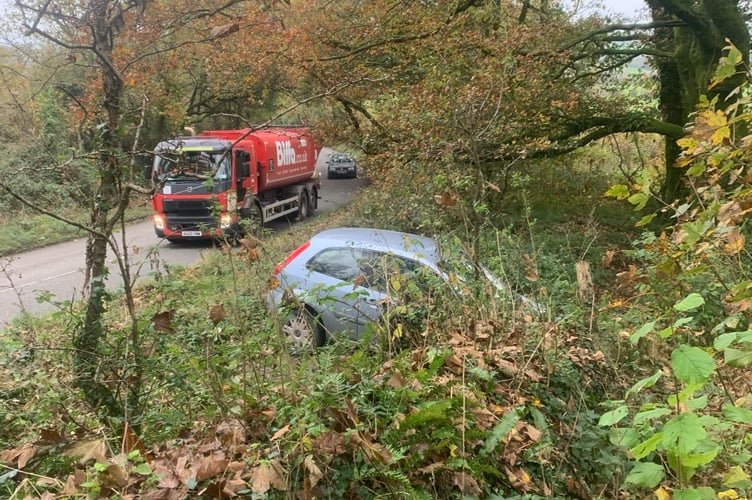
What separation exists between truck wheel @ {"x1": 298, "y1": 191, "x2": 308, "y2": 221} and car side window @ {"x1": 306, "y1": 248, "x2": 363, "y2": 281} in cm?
1190

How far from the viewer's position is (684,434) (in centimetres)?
144

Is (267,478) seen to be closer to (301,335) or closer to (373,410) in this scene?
(373,410)

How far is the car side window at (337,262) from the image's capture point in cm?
587

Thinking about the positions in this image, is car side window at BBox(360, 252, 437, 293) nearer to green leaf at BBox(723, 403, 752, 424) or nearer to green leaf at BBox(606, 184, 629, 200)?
green leaf at BBox(606, 184, 629, 200)

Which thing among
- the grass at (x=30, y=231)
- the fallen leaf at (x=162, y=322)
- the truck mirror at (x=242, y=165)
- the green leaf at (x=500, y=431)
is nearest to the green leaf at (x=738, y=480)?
the green leaf at (x=500, y=431)

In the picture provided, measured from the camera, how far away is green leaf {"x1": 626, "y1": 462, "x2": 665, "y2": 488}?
5.36 ft

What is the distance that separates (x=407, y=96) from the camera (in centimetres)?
934

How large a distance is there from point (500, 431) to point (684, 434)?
0.97 meters

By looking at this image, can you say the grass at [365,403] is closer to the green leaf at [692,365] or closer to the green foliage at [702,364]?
the green foliage at [702,364]

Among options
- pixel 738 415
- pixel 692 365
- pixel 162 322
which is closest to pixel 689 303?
pixel 692 365

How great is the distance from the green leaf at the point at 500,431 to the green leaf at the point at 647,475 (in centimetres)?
65

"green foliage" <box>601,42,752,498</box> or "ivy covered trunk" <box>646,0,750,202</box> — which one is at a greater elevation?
"ivy covered trunk" <box>646,0,750,202</box>

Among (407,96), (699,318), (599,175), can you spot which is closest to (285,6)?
(407,96)

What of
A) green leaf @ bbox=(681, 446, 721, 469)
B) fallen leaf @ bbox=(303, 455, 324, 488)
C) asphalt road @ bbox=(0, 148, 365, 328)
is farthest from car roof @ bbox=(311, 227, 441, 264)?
green leaf @ bbox=(681, 446, 721, 469)
